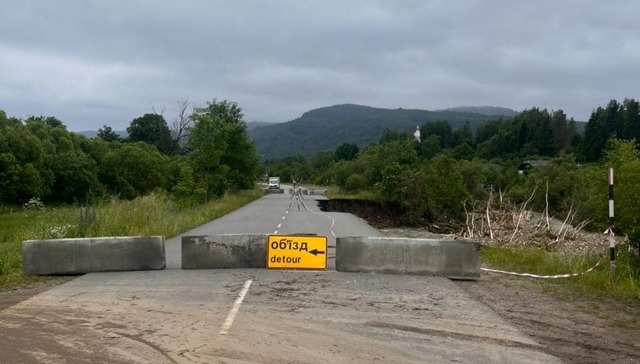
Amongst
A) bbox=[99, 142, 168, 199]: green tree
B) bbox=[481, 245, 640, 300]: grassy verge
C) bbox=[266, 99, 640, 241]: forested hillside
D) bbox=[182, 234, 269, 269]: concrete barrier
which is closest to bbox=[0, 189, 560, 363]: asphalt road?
bbox=[182, 234, 269, 269]: concrete barrier

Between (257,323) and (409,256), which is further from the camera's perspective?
(409,256)

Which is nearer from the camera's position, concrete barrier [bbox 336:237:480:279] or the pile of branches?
concrete barrier [bbox 336:237:480:279]

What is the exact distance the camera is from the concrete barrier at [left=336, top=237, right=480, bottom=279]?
43.4 ft

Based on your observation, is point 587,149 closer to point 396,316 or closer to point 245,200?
point 245,200

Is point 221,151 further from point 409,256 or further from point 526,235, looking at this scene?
point 409,256

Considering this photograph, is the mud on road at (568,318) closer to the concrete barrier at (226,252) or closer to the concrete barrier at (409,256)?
the concrete barrier at (409,256)

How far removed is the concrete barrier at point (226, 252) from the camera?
13734 mm

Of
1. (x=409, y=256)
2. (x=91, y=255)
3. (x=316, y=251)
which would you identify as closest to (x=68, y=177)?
(x=91, y=255)

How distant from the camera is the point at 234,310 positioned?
9.24 m

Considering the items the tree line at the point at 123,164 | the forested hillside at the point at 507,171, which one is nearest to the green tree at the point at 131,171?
the tree line at the point at 123,164

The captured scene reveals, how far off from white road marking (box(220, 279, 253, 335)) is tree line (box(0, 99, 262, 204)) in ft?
93.2

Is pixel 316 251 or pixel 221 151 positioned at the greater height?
pixel 221 151

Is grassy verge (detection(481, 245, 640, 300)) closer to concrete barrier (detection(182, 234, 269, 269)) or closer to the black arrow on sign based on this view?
the black arrow on sign

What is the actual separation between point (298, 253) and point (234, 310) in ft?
14.6
